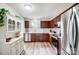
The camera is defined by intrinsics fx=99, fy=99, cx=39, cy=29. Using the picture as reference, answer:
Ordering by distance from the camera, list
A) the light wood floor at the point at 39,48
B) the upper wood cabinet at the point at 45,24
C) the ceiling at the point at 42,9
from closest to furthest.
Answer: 1. the ceiling at the point at 42,9
2. the light wood floor at the point at 39,48
3. the upper wood cabinet at the point at 45,24

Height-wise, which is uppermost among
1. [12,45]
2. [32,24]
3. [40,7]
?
[40,7]

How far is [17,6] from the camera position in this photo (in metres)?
1.76

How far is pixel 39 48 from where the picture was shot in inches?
80.0

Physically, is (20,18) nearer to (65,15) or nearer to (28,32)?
(28,32)

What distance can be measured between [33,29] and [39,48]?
416mm

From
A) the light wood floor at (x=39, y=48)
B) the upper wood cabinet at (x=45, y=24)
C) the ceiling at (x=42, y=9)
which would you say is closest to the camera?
the ceiling at (x=42, y=9)

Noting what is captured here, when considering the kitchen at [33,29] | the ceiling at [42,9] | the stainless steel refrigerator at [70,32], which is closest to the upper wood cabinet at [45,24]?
the kitchen at [33,29]

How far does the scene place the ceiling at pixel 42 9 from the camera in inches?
68.3

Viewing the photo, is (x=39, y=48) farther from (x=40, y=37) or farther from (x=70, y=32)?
(x=70, y=32)

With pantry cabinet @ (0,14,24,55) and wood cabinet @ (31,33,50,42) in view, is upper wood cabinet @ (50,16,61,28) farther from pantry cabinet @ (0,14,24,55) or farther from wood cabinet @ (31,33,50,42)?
pantry cabinet @ (0,14,24,55)

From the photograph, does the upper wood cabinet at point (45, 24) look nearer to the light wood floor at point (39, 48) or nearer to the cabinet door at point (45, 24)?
the cabinet door at point (45, 24)

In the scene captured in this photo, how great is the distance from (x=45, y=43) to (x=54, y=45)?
0.68 feet

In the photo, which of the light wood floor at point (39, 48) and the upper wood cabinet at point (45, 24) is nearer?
the light wood floor at point (39, 48)

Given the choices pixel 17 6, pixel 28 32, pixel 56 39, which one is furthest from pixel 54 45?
pixel 17 6
